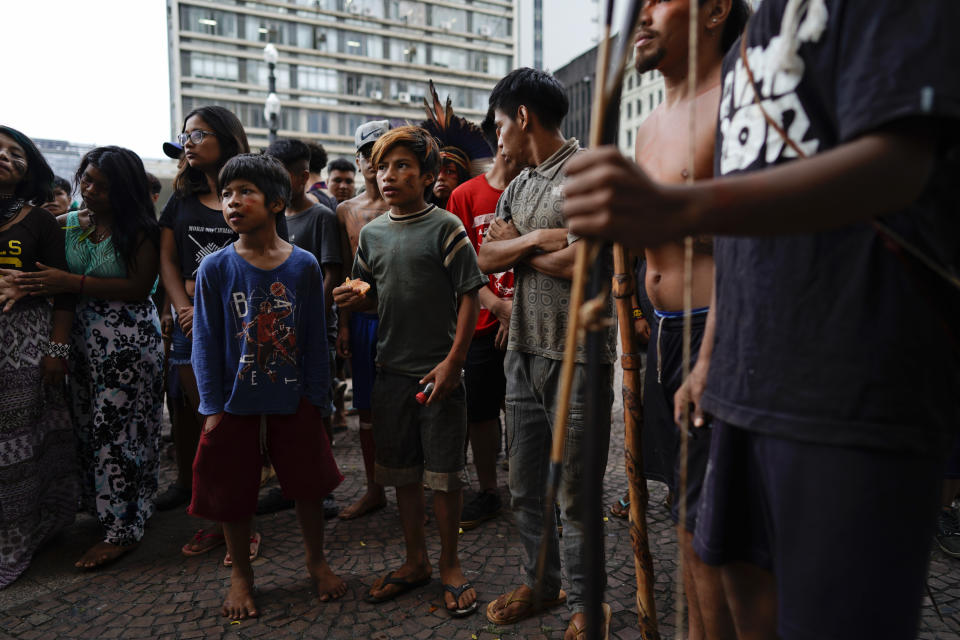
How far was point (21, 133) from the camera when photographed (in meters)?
3.46

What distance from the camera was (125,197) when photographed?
11.7ft

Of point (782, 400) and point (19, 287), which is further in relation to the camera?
point (19, 287)

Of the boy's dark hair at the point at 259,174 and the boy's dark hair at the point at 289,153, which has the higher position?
the boy's dark hair at the point at 289,153

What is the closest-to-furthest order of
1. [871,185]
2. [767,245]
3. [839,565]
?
[871,185], [839,565], [767,245]

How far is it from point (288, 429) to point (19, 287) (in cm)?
180

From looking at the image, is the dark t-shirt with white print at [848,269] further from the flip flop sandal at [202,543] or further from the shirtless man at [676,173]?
the flip flop sandal at [202,543]

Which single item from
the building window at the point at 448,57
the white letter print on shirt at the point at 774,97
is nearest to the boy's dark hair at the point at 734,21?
the white letter print on shirt at the point at 774,97

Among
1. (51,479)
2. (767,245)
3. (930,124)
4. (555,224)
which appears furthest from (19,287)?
(930,124)

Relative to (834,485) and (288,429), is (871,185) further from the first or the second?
(288,429)

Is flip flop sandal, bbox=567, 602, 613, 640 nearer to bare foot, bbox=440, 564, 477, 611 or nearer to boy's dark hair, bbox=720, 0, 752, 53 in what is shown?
bare foot, bbox=440, 564, 477, 611

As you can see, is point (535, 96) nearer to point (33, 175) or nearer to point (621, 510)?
point (621, 510)

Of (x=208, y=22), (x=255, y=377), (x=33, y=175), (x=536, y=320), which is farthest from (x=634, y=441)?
(x=208, y=22)

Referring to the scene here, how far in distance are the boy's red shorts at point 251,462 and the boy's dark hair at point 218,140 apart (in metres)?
1.64

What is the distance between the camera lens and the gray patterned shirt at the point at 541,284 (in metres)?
2.54
